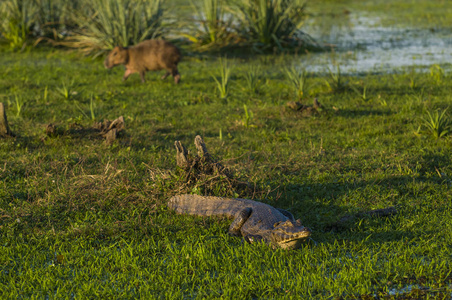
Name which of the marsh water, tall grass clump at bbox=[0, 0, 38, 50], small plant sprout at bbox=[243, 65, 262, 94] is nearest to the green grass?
small plant sprout at bbox=[243, 65, 262, 94]

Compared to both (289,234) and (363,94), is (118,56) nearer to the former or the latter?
(363,94)

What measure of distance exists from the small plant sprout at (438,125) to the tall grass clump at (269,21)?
25.9 feet

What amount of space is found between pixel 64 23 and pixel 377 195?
12201 millimetres

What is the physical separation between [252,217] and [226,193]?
86 centimetres

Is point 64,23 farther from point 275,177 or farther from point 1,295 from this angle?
point 1,295

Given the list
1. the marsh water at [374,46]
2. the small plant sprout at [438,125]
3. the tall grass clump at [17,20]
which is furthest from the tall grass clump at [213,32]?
the small plant sprout at [438,125]

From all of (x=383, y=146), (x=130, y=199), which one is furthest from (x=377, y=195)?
(x=130, y=199)

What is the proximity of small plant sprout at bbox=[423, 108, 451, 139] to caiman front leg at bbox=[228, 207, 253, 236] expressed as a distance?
4185 mm

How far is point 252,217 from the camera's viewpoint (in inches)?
210

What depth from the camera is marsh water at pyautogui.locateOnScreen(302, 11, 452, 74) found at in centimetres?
1447

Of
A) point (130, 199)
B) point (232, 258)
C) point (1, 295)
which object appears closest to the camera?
point (1, 295)

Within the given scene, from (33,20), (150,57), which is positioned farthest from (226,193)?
(33,20)

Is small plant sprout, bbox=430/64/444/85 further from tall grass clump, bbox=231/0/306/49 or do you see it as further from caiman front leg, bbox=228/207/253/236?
caiman front leg, bbox=228/207/253/236

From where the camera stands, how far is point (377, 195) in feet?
20.7
